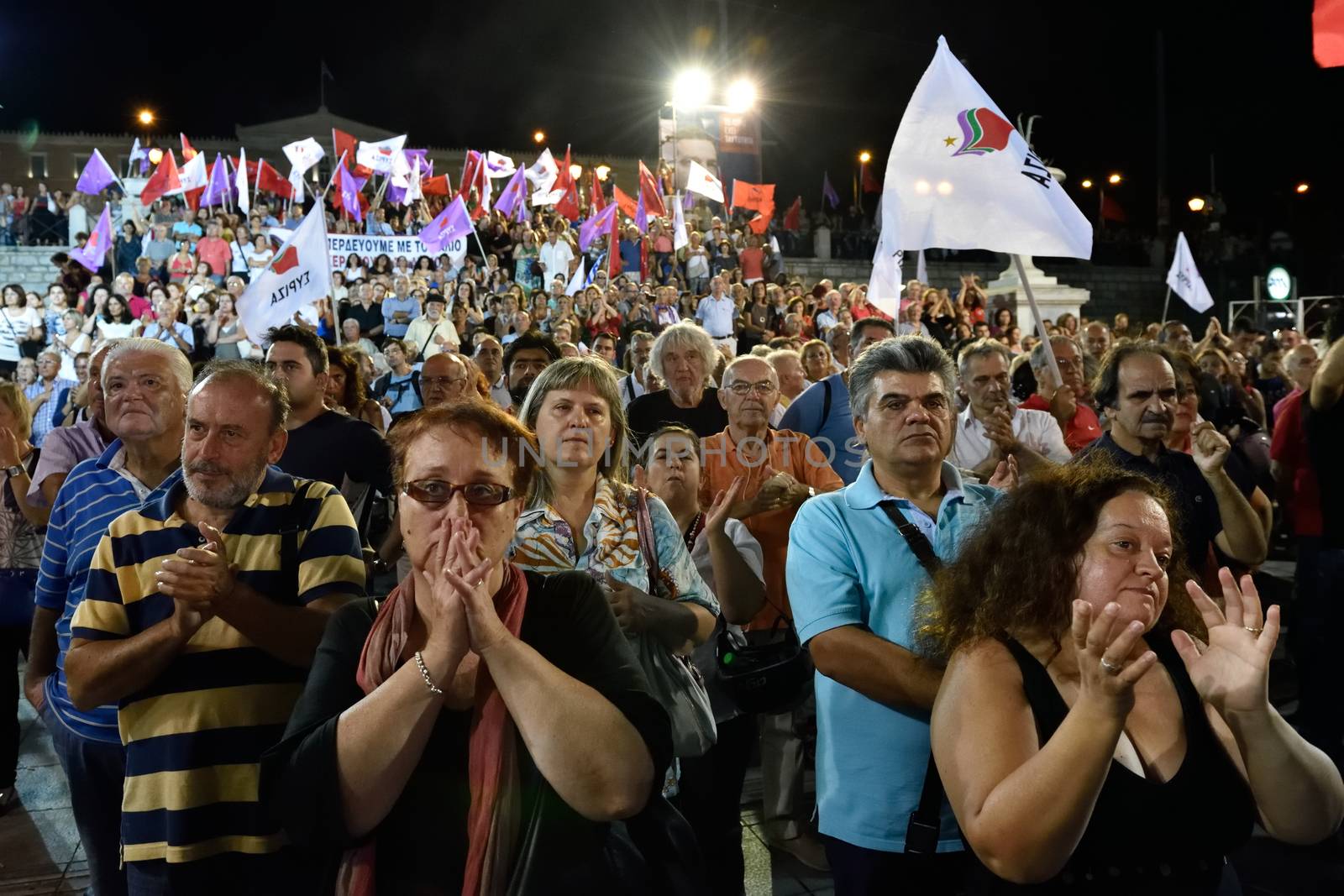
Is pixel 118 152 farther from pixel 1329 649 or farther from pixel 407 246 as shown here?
pixel 1329 649

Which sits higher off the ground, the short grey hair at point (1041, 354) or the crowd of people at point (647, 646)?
the short grey hair at point (1041, 354)

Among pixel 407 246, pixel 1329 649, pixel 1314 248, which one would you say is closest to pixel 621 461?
pixel 1329 649

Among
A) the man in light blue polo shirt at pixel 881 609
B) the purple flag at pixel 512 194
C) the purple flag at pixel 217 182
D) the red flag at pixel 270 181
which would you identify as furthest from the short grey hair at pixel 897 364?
the purple flag at pixel 217 182

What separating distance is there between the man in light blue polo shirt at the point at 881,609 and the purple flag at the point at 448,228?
14887mm

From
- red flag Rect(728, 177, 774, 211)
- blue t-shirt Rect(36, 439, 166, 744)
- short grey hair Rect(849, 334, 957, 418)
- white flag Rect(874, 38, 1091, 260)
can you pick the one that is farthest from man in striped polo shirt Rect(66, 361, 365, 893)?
red flag Rect(728, 177, 774, 211)

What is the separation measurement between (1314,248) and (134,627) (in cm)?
3249

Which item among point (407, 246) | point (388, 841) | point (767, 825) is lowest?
point (767, 825)

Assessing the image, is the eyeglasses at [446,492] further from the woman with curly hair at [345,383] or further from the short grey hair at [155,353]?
the woman with curly hair at [345,383]

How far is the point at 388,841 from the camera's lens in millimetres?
1804

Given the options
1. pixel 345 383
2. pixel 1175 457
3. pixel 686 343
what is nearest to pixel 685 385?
pixel 686 343

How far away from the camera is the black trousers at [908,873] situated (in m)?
2.33

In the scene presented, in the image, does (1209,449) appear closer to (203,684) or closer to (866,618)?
(866,618)

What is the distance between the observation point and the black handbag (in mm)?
3301

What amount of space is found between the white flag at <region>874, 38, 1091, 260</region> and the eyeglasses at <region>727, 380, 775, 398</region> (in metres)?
1.39
